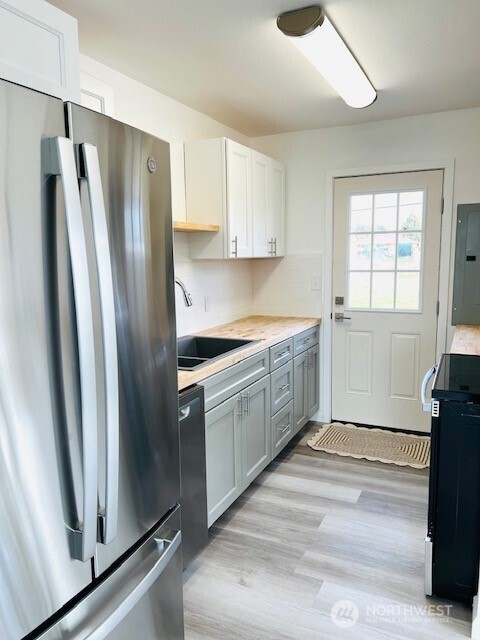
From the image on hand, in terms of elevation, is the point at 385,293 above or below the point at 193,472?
above

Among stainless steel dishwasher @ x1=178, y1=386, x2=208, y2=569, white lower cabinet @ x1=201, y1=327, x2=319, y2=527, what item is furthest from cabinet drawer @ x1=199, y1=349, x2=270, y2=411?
stainless steel dishwasher @ x1=178, y1=386, x2=208, y2=569

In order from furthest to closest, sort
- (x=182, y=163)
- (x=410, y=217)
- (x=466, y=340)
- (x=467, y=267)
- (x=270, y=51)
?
(x=410, y=217) < (x=467, y=267) < (x=182, y=163) < (x=466, y=340) < (x=270, y=51)

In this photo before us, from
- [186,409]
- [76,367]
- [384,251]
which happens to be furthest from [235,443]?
[384,251]

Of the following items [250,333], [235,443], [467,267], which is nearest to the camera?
[235,443]

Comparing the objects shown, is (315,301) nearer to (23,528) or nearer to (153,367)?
(153,367)

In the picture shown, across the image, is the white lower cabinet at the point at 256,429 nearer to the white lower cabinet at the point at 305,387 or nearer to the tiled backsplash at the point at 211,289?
the white lower cabinet at the point at 305,387

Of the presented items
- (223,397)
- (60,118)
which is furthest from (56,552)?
(223,397)

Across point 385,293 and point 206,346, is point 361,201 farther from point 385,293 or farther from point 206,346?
point 206,346

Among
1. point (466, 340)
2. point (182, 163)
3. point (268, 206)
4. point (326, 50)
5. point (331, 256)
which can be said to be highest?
point (326, 50)

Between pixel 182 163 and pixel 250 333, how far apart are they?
122 cm

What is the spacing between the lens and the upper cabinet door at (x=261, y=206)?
3.31 m

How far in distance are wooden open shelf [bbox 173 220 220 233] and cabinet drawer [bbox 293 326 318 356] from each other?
0.98 metres

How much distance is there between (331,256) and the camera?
12.4 ft

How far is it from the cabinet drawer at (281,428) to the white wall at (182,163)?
0.83m
